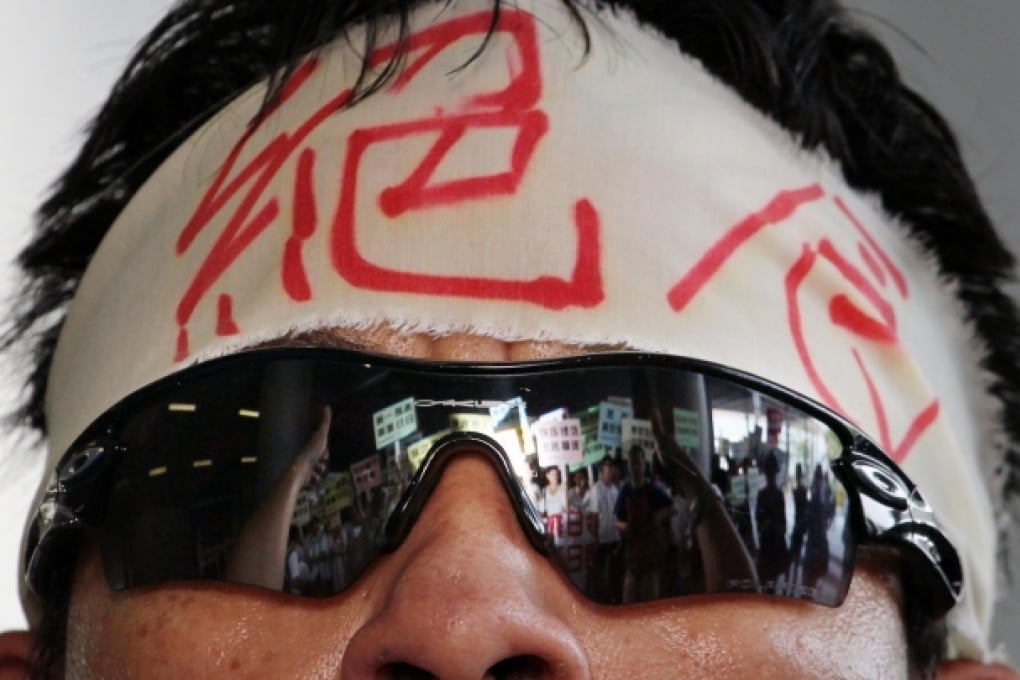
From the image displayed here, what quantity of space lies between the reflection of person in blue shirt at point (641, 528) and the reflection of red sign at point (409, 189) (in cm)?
11

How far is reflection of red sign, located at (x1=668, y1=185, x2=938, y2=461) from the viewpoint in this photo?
2.85ft

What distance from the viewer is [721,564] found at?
78 cm

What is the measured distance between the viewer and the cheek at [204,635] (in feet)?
2.46

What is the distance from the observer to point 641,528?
0.77 metres

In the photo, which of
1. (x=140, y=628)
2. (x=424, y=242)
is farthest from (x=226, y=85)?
(x=140, y=628)

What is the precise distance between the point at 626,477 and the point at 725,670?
4.5 inches

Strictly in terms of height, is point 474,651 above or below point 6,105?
below

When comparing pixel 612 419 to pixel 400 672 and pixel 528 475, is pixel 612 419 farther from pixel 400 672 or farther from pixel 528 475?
pixel 400 672

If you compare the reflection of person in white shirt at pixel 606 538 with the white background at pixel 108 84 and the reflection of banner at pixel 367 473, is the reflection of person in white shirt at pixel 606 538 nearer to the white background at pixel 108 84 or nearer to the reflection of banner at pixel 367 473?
the reflection of banner at pixel 367 473

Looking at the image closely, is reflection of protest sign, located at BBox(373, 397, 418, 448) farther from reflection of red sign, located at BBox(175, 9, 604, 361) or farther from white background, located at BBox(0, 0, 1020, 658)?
white background, located at BBox(0, 0, 1020, 658)

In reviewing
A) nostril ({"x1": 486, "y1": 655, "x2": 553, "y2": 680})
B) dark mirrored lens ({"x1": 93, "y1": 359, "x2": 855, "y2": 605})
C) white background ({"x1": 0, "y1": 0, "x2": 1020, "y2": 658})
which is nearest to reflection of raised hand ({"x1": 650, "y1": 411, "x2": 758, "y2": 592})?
dark mirrored lens ({"x1": 93, "y1": 359, "x2": 855, "y2": 605})

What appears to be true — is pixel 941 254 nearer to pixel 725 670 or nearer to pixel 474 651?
pixel 725 670

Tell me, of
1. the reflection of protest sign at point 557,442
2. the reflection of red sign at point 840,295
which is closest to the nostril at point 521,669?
the reflection of protest sign at point 557,442

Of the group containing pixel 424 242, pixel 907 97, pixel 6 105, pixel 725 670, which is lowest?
pixel 725 670
